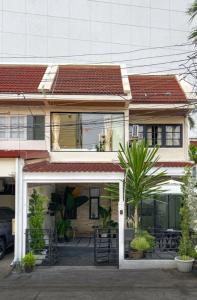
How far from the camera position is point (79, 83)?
21922 millimetres

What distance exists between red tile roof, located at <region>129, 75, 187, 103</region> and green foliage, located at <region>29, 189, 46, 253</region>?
7.55 meters

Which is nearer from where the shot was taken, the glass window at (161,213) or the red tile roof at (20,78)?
the red tile roof at (20,78)

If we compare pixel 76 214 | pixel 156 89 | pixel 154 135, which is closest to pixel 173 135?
pixel 154 135

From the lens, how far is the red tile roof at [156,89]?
22.0 m

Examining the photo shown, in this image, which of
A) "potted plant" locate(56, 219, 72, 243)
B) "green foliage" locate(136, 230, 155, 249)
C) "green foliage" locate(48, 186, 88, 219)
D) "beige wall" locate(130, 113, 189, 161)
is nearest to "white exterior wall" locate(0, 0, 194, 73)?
"green foliage" locate(48, 186, 88, 219)

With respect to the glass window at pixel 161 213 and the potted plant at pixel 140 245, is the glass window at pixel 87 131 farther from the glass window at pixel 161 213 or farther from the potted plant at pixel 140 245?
the potted plant at pixel 140 245

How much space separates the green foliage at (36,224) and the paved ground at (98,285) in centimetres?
109

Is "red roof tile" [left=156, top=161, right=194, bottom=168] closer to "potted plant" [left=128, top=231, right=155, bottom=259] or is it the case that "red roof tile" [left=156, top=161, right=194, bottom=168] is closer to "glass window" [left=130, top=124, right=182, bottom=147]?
"glass window" [left=130, top=124, right=182, bottom=147]

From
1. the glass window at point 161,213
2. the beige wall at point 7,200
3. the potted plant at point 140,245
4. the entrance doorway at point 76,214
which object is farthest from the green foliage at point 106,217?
the potted plant at point 140,245

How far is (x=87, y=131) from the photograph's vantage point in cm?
2164

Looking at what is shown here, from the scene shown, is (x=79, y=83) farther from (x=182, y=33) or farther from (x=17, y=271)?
(x=182, y=33)

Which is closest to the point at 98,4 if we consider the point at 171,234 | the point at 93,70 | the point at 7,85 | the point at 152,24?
the point at 152,24

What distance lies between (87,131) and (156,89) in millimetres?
4466

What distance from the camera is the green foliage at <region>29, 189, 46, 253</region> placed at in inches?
655
